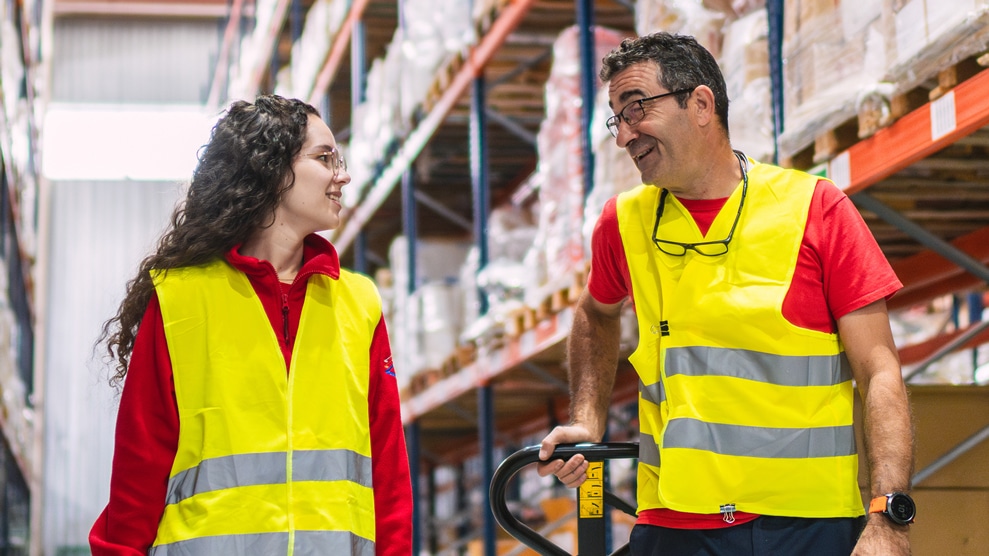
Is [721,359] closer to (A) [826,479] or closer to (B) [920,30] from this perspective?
(A) [826,479]

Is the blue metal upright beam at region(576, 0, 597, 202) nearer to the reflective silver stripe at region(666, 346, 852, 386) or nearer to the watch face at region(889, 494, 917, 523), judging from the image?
the reflective silver stripe at region(666, 346, 852, 386)

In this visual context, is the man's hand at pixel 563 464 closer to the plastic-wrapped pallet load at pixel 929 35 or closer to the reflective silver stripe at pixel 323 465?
the reflective silver stripe at pixel 323 465

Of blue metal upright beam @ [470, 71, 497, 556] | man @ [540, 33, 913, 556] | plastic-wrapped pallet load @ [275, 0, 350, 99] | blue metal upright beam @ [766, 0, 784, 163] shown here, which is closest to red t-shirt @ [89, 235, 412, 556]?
man @ [540, 33, 913, 556]

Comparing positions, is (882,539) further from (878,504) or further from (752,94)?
(752,94)

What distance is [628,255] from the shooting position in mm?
2664

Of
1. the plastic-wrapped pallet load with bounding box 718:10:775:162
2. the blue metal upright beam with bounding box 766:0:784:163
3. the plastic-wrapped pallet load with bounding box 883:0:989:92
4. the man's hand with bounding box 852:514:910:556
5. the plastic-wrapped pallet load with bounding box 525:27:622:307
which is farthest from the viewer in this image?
the plastic-wrapped pallet load with bounding box 525:27:622:307

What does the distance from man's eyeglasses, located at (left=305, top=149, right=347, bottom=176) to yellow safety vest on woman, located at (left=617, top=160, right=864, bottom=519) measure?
2.49ft

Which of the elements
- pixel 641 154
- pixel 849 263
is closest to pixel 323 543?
pixel 641 154

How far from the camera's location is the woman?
7.85 ft

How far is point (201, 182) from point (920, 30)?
1891 mm

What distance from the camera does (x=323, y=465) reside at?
2465 mm

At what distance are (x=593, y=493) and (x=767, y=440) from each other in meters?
0.44

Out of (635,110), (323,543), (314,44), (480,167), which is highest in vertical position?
(314,44)

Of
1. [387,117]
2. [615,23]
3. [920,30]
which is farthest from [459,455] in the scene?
[920,30]
